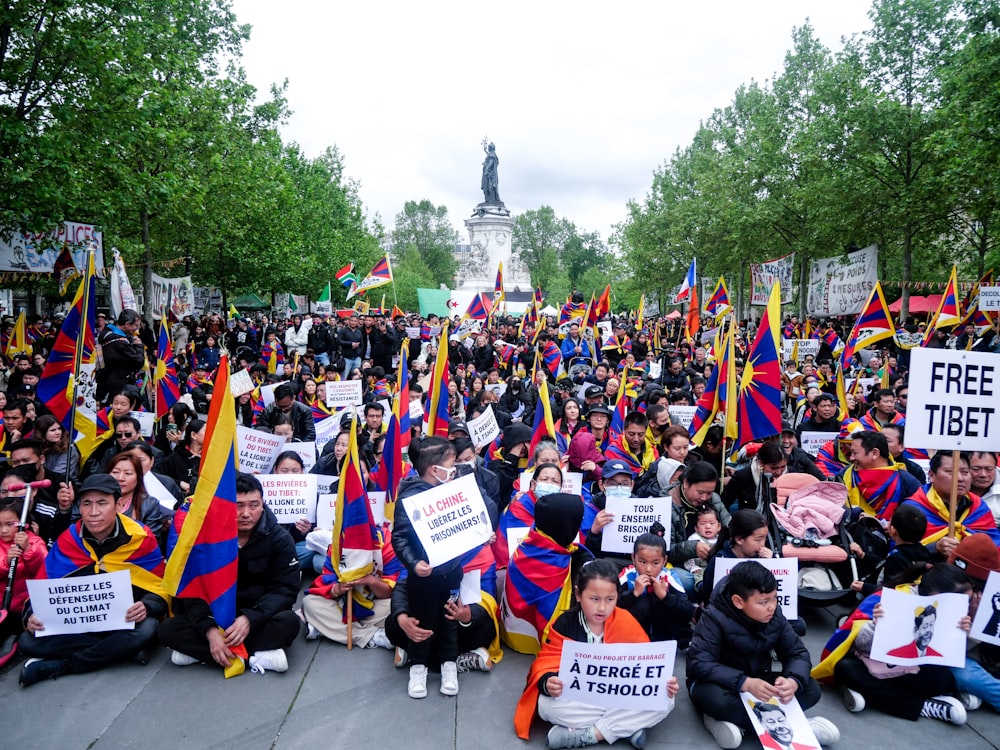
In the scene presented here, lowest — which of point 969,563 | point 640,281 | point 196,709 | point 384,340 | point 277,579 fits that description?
point 196,709

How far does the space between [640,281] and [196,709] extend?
40.1 metres

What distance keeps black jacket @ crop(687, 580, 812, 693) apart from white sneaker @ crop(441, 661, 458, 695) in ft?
4.81

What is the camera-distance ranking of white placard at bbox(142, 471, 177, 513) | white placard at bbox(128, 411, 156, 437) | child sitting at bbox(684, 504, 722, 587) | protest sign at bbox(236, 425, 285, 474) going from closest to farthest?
1. child sitting at bbox(684, 504, 722, 587)
2. white placard at bbox(142, 471, 177, 513)
3. protest sign at bbox(236, 425, 285, 474)
4. white placard at bbox(128, 411, 156, 437)

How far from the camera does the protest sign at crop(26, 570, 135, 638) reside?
14.2 ft

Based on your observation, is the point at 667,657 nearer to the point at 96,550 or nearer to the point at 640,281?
the point at 96,550

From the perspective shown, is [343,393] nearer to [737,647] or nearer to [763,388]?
[763,388]

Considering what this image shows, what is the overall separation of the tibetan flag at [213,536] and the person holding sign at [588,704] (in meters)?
2.03

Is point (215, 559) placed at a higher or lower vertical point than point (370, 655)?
higher

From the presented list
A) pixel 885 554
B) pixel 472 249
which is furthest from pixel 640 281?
pixel 885 554

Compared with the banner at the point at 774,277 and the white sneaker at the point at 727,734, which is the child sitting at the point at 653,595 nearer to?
the white sneaker at the point at 727,734

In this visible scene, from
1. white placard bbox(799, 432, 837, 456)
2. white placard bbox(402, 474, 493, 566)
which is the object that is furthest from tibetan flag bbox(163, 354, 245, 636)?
white placard bbox(799, 432, 837, 456)

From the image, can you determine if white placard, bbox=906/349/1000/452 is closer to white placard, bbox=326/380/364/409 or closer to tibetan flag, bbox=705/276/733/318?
white placard, bbox=326/380/364/409

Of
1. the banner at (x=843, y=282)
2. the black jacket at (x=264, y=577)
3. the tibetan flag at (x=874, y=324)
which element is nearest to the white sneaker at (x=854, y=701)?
the black jacket at (x=264, y=577)

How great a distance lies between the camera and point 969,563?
4191 mm
